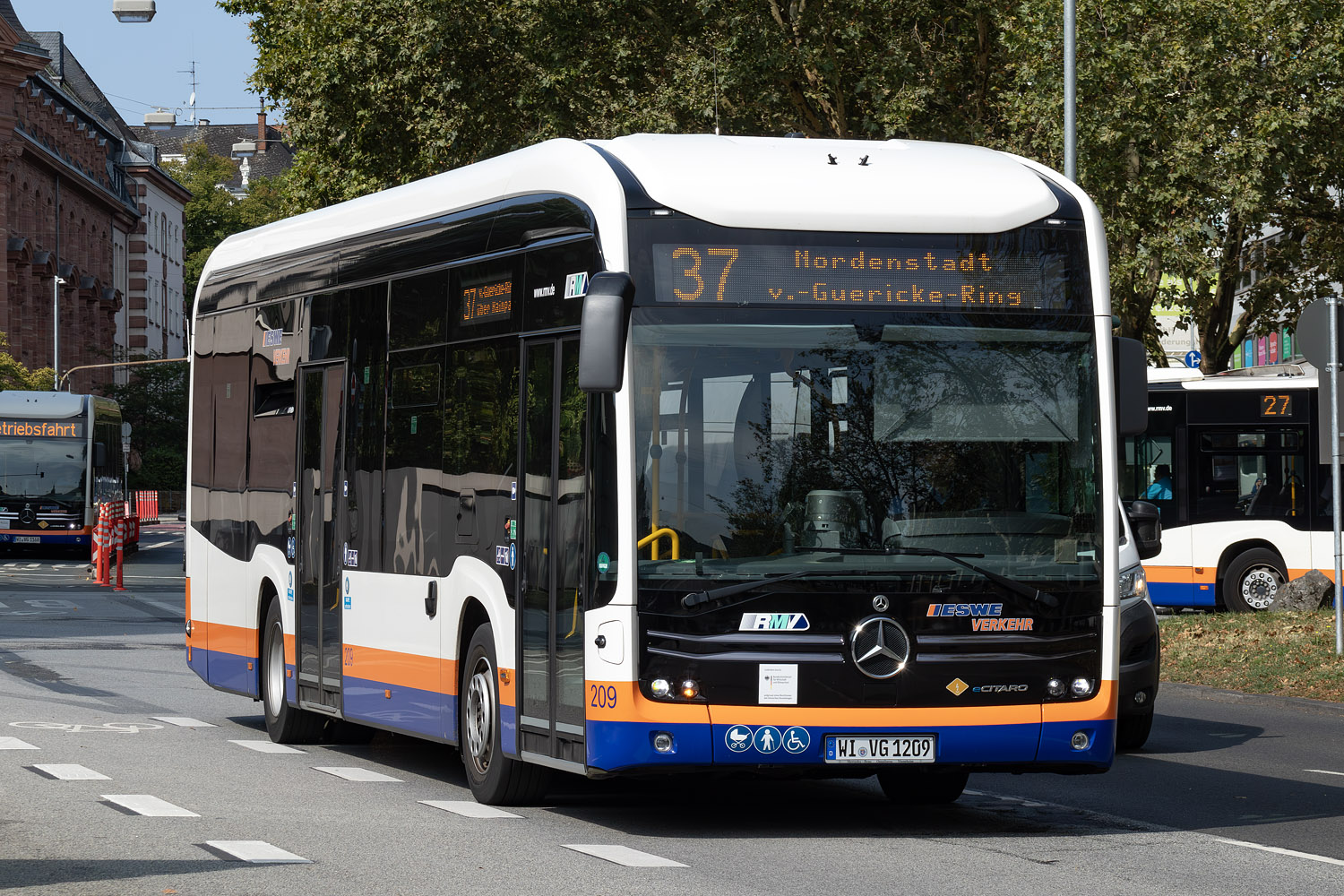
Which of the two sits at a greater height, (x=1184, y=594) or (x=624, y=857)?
(x=1184, y=594)

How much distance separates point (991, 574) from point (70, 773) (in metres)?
5.22

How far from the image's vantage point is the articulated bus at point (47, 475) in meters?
46.0

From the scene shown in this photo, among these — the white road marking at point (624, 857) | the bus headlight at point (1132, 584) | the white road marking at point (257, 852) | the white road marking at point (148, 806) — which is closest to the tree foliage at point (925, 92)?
the bus headlight at point (1132, 584)

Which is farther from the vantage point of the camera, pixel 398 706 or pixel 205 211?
pixel 205 211

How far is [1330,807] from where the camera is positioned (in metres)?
11.4

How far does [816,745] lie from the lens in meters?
9.61

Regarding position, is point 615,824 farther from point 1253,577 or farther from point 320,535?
point 1253,577

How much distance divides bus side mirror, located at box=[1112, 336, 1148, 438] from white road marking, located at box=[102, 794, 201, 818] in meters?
4.58

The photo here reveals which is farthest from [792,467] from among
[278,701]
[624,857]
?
[278,701]

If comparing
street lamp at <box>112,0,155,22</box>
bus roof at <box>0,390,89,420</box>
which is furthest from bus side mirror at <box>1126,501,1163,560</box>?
bus roof at <box>0,390,89,420</box>

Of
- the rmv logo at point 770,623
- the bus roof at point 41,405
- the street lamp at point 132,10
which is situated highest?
the street lamp at point 132,10

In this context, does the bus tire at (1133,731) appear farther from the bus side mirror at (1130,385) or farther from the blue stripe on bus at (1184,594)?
the blue stripe on bus at (1184,594)

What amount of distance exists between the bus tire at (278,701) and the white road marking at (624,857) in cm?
482

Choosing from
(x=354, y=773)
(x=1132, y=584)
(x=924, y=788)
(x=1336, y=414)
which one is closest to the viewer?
(x=924, y=788)
